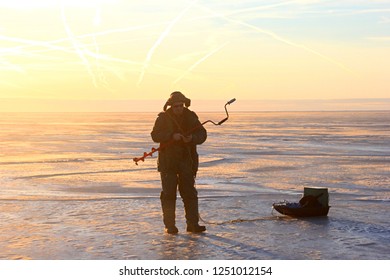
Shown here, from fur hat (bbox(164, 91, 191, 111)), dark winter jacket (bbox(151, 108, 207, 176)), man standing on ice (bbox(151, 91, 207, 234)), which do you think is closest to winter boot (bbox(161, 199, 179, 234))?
man standing on ice (bbox(151, 91, 207, 234))

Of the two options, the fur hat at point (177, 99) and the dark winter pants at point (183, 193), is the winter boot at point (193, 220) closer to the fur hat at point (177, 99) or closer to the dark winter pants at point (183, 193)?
the dark winter pants at point (183, 193)

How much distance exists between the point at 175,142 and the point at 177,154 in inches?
6.3

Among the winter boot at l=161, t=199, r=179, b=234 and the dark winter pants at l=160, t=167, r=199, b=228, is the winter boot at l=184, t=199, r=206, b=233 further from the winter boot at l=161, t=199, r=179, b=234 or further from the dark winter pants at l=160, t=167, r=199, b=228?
the winter boot at l=161, t=199, r=179, b=234

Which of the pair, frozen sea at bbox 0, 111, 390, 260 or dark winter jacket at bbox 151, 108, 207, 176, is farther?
dark winter jacket at bbox 151, 108, 207, 176

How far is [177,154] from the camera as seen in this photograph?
792 cm

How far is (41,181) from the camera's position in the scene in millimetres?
13523

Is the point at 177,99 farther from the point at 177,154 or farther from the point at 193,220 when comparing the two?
the point at 193,220

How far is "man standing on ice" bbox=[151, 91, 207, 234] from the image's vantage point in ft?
25.8

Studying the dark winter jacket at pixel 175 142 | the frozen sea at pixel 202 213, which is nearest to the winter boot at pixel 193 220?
the frozen sea at pixel 202 213

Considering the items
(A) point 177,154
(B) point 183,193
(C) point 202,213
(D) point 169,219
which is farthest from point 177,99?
(C) point 202,213

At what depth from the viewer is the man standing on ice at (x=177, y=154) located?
7859 millimetres

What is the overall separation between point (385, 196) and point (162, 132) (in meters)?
5.08
